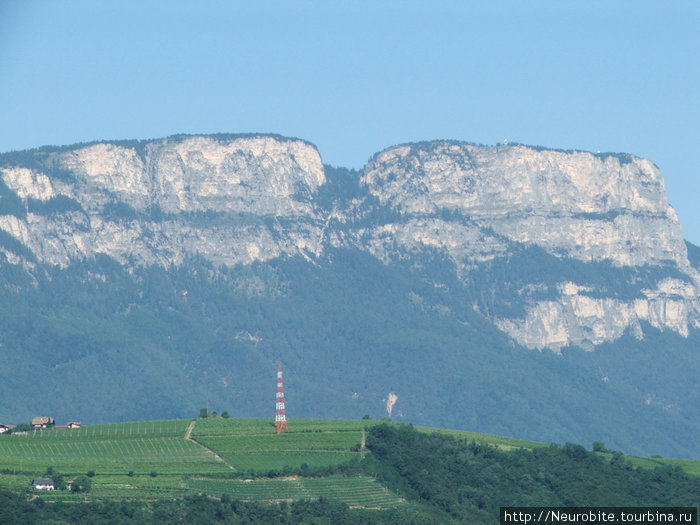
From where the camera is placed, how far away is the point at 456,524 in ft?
642

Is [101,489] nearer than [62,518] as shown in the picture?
No

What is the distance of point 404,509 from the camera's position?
199375mm

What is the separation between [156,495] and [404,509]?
A: 72.3ft

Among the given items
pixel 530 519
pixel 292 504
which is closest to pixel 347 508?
pixel 292 504

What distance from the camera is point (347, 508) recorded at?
195 m

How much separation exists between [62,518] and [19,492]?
33.8ft

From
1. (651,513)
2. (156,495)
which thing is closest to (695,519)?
(651,513)

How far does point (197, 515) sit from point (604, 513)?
34.7 m

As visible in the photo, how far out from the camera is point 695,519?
19288cm

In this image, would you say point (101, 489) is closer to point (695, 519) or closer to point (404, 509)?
point (404, 509)

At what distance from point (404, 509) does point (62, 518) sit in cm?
3250

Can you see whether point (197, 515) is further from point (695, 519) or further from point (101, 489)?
point (695, 519)

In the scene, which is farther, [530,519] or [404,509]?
[404,509]

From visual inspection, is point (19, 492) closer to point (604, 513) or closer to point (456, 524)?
point (456, 524)
